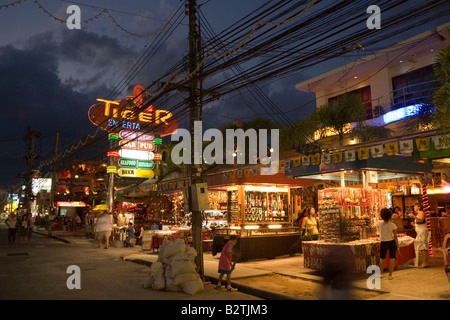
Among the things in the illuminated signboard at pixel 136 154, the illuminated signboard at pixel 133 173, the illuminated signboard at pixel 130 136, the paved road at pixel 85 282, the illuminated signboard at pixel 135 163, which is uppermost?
the illuminated signboard at pixel 130 136

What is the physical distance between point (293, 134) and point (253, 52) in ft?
40.7

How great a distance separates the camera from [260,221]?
16672 mm

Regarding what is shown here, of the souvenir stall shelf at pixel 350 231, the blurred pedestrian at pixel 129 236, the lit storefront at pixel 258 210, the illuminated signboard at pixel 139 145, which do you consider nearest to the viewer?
the souvenir stall shelf at pixel 350 231

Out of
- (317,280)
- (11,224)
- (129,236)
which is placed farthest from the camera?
(11,224)

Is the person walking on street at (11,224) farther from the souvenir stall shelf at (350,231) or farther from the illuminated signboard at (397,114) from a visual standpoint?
the illuminated signboard at (397,114)

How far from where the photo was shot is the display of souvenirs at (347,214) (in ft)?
34.2

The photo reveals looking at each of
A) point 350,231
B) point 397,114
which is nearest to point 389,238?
point 350,231

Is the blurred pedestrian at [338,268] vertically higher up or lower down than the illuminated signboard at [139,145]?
lower down

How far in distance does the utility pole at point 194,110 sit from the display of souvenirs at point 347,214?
377cm

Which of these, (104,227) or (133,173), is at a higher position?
(133,173)

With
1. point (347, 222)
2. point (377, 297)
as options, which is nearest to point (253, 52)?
point (347, 222)

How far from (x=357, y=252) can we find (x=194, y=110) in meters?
6.09

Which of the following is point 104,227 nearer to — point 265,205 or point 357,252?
point 265,205

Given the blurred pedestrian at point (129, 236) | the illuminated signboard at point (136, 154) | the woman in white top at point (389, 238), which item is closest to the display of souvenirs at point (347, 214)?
the woman in white top at point (389, 238)
